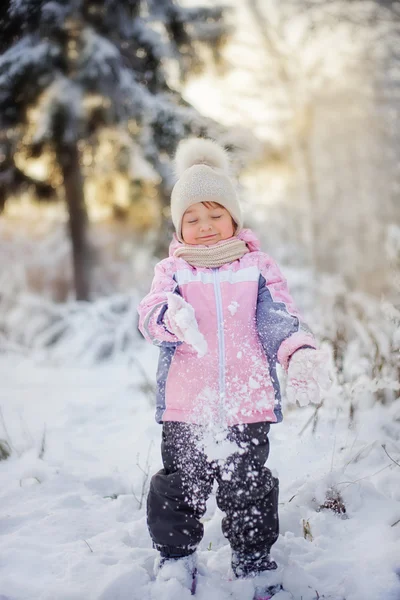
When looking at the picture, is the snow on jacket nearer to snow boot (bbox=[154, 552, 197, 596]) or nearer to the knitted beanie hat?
the knitted beanie hat

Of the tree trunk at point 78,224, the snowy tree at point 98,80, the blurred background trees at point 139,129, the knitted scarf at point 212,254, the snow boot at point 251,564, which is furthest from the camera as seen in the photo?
the tree trunk at point 78,224

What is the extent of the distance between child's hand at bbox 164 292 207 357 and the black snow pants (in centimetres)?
39

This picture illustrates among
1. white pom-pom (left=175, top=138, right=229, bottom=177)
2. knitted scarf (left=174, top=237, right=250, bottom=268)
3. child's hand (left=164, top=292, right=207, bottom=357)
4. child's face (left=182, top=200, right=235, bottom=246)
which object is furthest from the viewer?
white pom-pom (left=175, top=138, right=229, bottom=177)

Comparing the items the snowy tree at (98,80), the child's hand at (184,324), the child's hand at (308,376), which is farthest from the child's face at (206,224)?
the snowy tree at (98,80)

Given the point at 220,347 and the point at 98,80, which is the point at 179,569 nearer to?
the point at 220,347

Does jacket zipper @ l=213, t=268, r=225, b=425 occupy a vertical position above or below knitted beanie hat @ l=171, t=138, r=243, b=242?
below

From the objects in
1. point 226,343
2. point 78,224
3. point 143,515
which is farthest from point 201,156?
point 78,224

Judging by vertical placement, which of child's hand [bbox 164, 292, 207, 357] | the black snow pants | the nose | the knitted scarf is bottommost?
the black snow pants

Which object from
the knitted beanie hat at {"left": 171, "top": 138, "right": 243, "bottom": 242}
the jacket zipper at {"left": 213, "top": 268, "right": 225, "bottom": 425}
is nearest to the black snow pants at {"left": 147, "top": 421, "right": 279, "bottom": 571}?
the jacket zipper at {"left": 213, "top": 268, "right": 225, "bottom": 425}

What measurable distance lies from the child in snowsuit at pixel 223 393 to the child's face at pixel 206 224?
11 centimetres

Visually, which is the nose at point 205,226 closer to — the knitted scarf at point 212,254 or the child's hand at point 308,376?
the knitted scarf at point 212,254

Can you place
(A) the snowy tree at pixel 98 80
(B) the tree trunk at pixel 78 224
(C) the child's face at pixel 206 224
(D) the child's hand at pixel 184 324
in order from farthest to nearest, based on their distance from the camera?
(B) the tree trunk at pixel 78 224
(A) the snowy tree at pixel 98 80
(C) the child's face at pixel 206 224
(D) the child's hand at pixel 184 324

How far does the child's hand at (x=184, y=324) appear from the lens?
4.86 ft

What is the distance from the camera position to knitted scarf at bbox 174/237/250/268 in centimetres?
182
